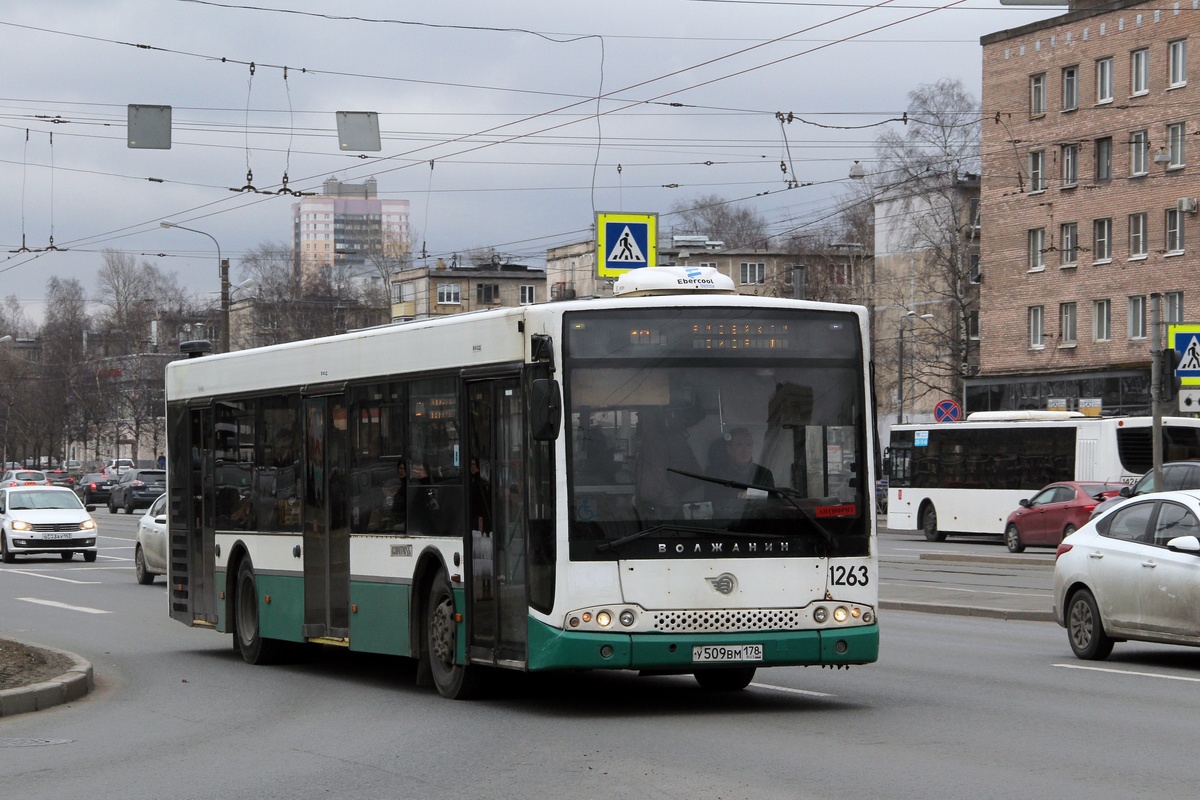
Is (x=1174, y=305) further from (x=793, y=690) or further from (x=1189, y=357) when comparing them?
(x=793, y=690)

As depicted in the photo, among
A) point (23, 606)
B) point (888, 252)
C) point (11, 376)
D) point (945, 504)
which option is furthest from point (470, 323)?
point (11, 376)

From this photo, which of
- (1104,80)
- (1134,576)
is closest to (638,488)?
(1134,576)

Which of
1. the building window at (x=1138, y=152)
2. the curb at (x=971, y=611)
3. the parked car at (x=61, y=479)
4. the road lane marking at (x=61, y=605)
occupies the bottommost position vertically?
the road lane marking at (x=61, y=605)

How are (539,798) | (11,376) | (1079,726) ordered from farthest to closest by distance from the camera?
1. (11,376)
2. (1079,726)
3. (539,798)

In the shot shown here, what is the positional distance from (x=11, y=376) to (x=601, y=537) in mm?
110210

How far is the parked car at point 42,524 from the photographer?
37812 mm

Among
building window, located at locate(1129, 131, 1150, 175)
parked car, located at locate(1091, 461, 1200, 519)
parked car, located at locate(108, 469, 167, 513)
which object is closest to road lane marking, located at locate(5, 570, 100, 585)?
parked car, located at locate(1091, 461, 1200, 519)

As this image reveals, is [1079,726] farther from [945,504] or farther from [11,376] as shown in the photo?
[11,376]

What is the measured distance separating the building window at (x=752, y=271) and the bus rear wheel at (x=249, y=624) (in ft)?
293

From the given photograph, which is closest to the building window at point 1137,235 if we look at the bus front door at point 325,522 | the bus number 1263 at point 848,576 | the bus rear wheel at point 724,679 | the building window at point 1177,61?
the building window at point 1177,61

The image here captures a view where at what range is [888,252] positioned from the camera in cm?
8431

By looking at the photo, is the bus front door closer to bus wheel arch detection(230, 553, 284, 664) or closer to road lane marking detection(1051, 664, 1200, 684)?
bus wheel arch detection(230, 553, 284, 664)

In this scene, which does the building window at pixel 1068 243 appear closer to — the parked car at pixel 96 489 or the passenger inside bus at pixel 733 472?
the parked car at pixel 96 489

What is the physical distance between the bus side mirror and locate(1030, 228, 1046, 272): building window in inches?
2078
